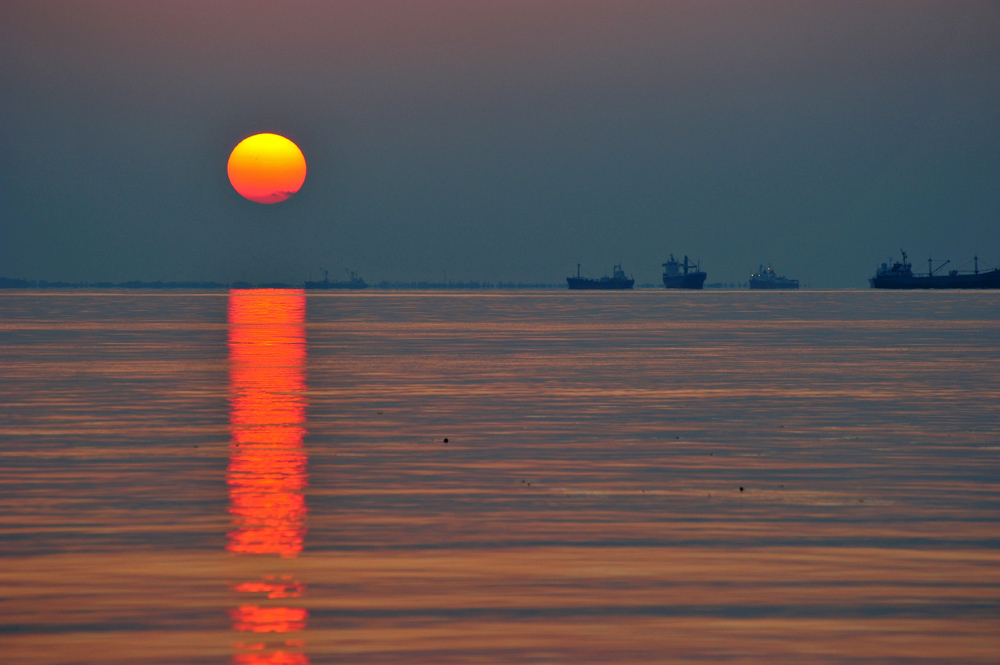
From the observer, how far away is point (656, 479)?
22.4m

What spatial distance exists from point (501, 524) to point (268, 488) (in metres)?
4.99

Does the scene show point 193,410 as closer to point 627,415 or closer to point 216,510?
point 627,415

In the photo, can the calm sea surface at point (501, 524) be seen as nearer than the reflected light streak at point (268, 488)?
Yes

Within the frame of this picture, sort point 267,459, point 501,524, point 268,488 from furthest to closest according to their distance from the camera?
1. point 267,459
2. point 268,488
3. point 501,524

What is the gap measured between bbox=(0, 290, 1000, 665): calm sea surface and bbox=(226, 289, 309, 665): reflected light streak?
0.21ft

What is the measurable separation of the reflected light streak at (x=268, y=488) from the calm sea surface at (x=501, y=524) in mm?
65

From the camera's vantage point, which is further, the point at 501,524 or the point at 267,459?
the point at 267,459

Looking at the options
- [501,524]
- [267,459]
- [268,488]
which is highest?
[267,459]

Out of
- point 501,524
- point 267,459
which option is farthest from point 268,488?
point 501,524

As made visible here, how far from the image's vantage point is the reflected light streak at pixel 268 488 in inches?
501

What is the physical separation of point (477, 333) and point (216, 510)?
70833 mm

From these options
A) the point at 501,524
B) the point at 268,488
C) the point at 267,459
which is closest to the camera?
the point at 501,524

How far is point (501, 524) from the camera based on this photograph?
59.5 ft

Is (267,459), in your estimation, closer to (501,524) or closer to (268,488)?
(268,488)
